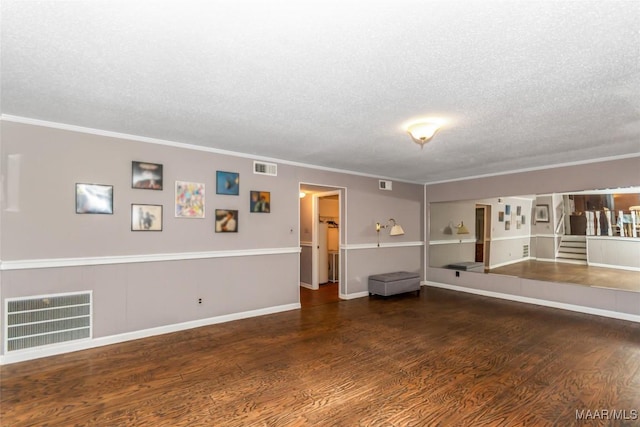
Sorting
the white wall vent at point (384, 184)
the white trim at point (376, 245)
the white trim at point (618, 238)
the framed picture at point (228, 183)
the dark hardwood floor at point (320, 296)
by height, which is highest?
the white wall vent at point (384, 184)

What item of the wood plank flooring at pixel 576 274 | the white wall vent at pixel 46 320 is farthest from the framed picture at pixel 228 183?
the wood plank flooring at pixel 576 274

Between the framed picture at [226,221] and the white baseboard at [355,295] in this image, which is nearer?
the framed picture at [226,221]

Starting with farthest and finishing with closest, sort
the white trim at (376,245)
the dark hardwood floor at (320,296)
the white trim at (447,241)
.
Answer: the white trim at (447,241)
the white trim at (376,245)
the dark hardwood floor at (320,296)

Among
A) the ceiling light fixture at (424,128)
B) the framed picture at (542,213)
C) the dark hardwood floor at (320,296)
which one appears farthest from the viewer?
the dark hardwood floor at (320,296)

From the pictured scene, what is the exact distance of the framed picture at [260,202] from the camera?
194 inches

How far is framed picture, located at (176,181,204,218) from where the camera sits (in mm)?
4273

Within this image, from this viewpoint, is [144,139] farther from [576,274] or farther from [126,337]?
[576,274]

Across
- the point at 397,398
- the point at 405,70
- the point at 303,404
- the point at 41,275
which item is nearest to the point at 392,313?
the point at 397,398

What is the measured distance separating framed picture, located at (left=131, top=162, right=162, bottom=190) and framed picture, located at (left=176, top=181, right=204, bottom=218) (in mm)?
259

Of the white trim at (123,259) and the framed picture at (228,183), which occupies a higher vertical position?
the framed picture at (228,183)

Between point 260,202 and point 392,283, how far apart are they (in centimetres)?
303

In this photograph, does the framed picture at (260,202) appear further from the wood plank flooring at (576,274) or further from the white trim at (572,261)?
the white trim at (572,261)

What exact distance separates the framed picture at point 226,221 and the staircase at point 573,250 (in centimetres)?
561

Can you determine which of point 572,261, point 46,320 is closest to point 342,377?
point 46,320
